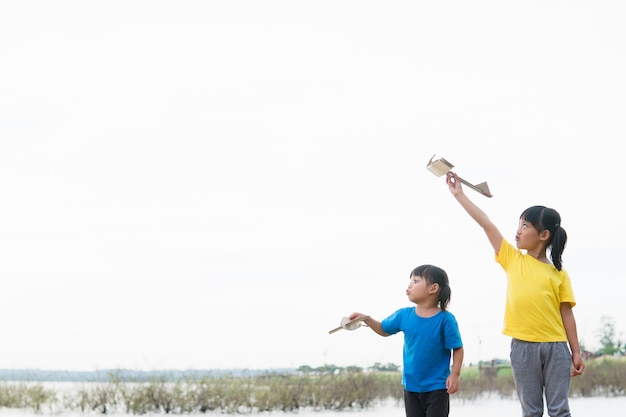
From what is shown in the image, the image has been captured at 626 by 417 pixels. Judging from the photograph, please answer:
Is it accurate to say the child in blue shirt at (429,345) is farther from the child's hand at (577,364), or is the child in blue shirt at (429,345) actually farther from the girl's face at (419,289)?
the child's hand at (577,364)

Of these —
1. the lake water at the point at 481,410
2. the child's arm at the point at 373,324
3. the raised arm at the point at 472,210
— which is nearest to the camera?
the raised arm at the point at 472,210

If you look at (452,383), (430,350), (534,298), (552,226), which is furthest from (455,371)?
(552,226)

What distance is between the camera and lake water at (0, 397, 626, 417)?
993cm

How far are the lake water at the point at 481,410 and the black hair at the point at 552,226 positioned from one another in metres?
5.65

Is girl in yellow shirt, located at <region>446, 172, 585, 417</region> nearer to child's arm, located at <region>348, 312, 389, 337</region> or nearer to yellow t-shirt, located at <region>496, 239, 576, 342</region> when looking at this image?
yellow t-shirt, located at <region>496, 239, 576, 342</region>

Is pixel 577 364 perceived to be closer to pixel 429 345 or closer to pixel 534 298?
pixel 534 298

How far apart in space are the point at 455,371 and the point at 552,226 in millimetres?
837

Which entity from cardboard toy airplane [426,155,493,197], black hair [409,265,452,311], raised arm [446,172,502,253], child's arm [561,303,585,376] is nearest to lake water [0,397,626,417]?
child's arm [561,303,585,376]

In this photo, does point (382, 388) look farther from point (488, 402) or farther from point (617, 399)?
point (617, 399)

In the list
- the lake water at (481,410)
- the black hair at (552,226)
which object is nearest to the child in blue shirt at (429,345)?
the black hair at (552,226)

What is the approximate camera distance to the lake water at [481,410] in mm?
9930

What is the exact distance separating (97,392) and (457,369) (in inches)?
270

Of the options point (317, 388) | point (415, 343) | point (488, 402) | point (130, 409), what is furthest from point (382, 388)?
point (415, 343)

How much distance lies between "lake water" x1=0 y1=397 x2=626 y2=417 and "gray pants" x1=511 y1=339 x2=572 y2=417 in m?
5.63
